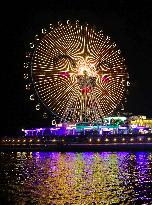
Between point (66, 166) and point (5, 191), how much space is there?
41.7 feet

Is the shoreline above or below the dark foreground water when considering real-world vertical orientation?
above

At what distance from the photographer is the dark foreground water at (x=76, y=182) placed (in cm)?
2823

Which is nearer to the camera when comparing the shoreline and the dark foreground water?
the dark foreground water

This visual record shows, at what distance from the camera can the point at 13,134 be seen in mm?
83188

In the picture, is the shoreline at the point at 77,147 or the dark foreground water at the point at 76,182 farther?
the shoreline at the point at 77,147

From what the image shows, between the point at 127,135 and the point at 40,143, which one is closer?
the point at 40,143

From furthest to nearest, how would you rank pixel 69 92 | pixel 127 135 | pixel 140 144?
pixel 127 135 < pixel 140 144 < pixel 69 92

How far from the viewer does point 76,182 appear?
34.3m

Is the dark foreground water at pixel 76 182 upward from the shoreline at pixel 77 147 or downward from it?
downward

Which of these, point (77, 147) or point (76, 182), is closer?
point (76, 182)

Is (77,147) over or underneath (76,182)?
over

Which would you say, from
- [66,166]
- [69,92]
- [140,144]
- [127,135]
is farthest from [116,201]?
[127,135]

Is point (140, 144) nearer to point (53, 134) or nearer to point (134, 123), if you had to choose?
point (53, 134)

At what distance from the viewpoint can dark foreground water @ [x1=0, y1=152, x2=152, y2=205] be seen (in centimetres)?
2823
